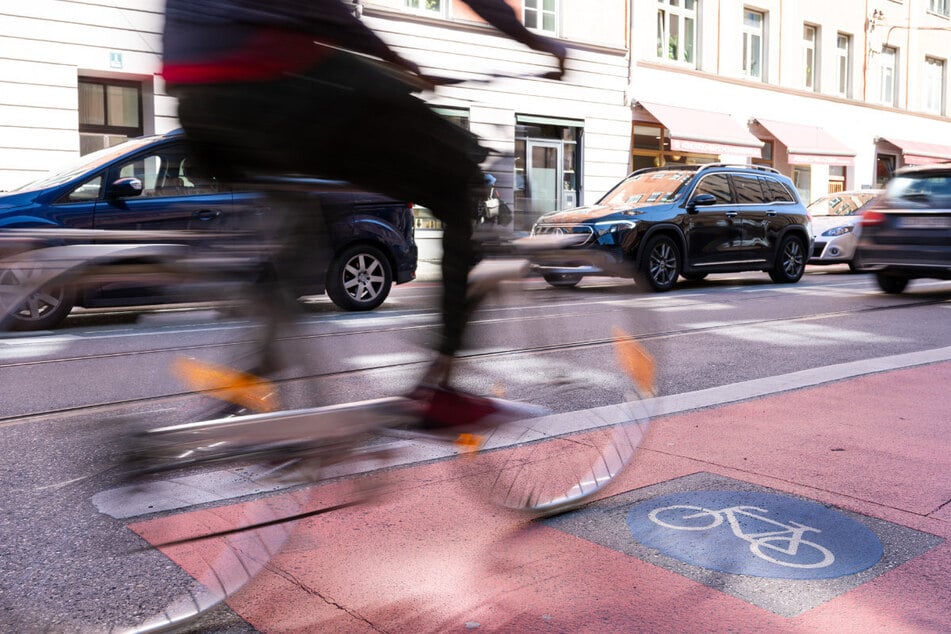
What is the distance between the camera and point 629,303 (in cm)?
349

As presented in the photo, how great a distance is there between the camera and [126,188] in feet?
28.2

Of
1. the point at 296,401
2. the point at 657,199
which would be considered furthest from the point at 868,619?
the point at 657,199

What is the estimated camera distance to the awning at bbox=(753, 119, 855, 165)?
85.9 ft

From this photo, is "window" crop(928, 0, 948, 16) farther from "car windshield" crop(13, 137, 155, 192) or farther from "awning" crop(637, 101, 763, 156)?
"car windshield" crop(13, 137, 155, 192)

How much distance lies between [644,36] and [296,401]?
2195 centimetres

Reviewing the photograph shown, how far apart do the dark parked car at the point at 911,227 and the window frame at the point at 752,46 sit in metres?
14.6

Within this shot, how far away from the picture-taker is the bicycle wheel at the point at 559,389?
309 cm

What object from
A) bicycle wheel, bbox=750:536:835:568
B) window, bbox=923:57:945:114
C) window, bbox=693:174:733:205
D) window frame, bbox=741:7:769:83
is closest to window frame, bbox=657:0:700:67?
window frame, bbox=741:7:769:83

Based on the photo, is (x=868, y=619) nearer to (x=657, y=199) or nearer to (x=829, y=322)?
(x=829, y=322)

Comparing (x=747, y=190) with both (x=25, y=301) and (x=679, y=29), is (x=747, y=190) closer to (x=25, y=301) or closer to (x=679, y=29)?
(x=679, y=29)

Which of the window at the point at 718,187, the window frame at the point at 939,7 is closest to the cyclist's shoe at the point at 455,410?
the window at the point at 718,187

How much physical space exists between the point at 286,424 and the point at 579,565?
3.55ft

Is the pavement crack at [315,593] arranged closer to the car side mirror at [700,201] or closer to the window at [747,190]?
the car side mirror at [700,201]

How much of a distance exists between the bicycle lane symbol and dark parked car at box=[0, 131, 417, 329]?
131 centimetres
